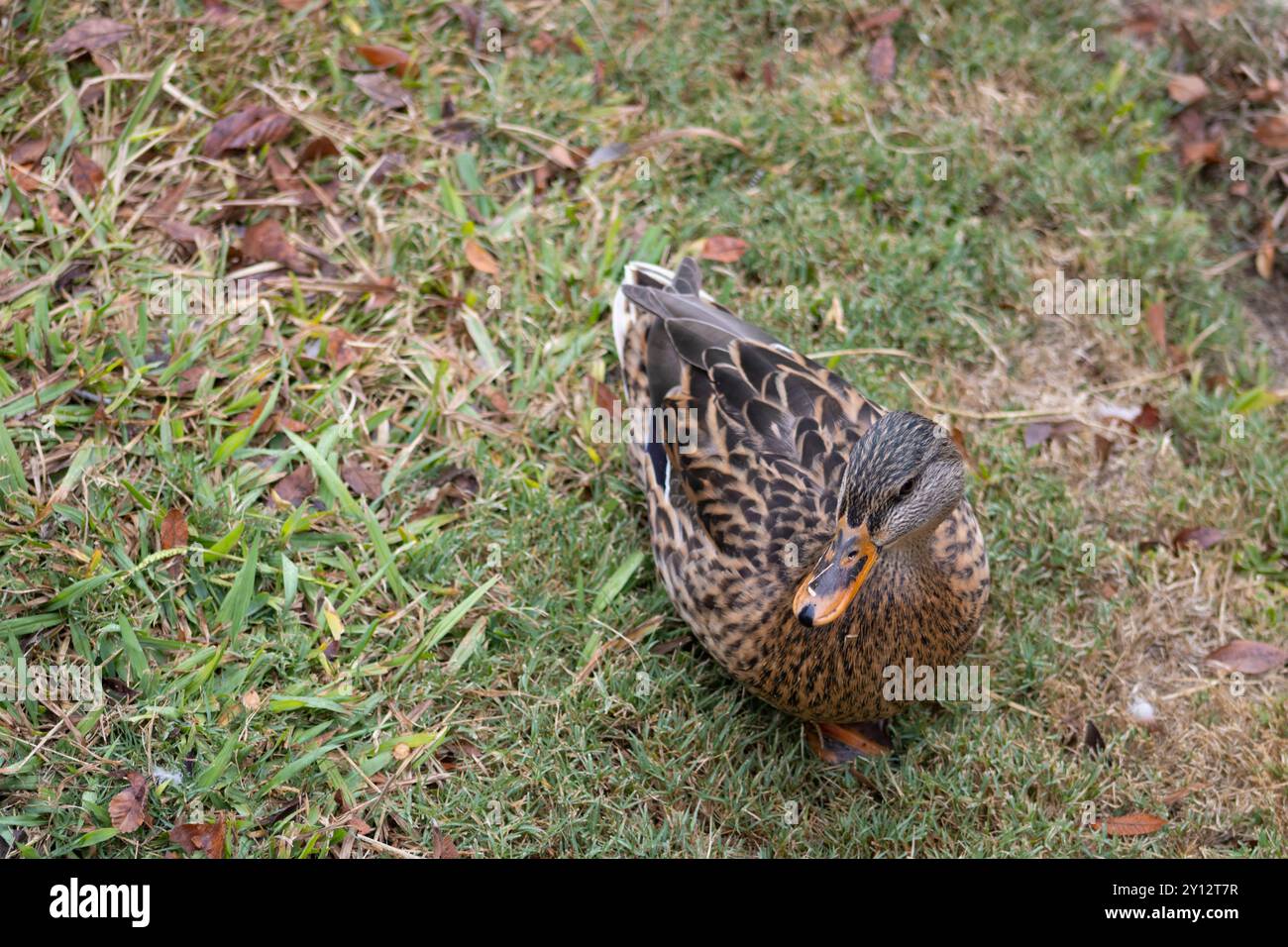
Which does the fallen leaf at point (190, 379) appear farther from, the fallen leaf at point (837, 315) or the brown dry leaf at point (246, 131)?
the fallen leaf at point (837, 315)

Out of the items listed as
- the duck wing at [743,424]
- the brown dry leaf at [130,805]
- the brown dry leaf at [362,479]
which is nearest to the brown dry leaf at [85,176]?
the brown dry leaf at [362,479]

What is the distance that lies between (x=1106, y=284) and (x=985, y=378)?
73 centimetres

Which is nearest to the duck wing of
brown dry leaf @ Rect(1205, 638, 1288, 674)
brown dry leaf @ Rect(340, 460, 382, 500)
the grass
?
the grass

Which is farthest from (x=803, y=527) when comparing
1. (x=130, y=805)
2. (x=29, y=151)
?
(x=29, y=151)

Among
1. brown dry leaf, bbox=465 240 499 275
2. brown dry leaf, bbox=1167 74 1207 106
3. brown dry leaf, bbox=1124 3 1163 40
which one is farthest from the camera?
brown dry leaf, bbox=1124 3 1163 40

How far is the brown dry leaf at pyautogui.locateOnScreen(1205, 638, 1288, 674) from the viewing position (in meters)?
4.09

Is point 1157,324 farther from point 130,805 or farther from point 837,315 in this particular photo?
point 130,805

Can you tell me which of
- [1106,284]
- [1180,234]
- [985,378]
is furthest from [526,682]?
[1180,234]

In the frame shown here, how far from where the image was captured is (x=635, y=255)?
479 centimetres

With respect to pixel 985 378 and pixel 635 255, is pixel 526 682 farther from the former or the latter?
pixel 985 378

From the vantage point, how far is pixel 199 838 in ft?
10.9

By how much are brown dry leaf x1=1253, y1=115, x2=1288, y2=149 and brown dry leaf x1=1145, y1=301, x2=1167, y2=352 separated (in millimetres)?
1073

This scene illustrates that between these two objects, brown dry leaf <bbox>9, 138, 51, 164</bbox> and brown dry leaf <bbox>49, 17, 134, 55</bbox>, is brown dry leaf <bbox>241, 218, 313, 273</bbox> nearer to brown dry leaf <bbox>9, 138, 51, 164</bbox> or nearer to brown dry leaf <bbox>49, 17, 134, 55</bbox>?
brown dry leaf <bbox>9, 138, 51, 164</bbox>
